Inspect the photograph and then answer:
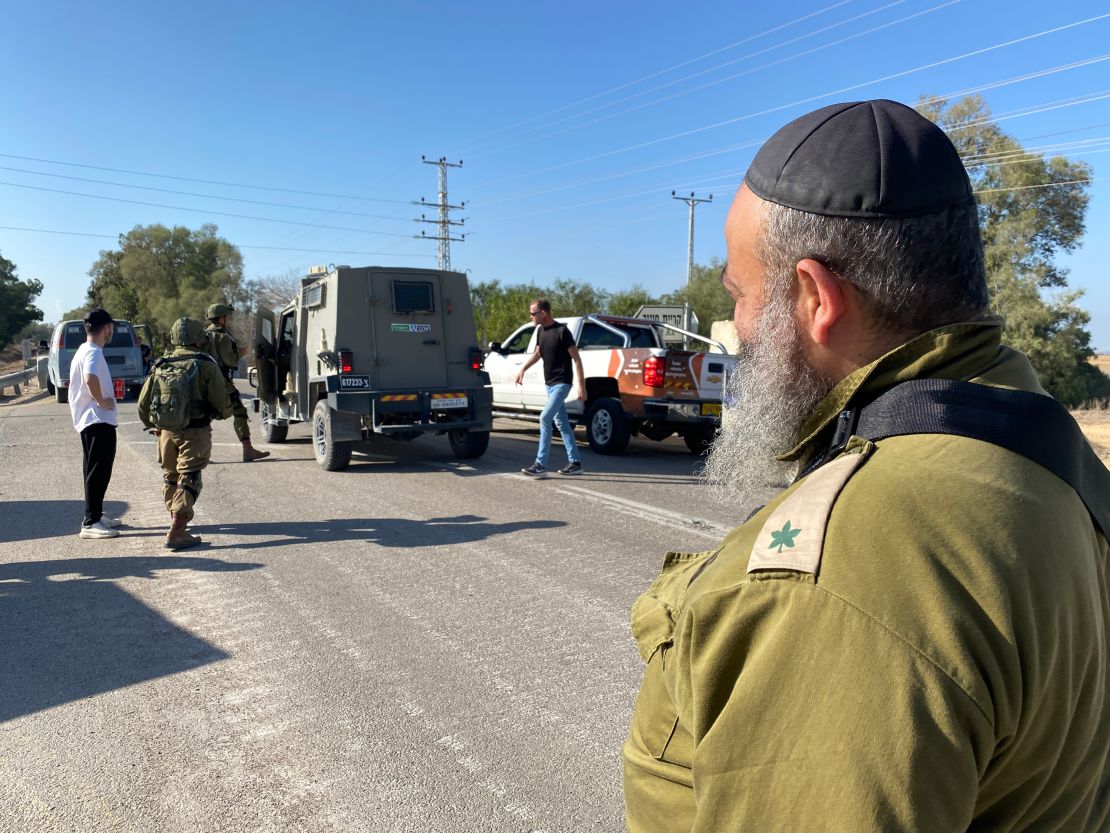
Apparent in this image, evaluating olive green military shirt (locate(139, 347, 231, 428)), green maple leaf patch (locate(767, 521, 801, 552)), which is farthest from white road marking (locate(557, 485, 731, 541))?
green maple leaf patch (locate(767, 521, 801, 552))

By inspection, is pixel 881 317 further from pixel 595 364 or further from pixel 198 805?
pixel 595 364

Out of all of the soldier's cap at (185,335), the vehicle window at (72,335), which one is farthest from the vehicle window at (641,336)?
the vehicle window at (72,335)

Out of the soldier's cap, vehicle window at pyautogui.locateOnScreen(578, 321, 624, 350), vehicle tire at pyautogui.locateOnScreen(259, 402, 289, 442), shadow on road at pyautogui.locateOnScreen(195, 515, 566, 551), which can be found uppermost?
vehicle window at pyautogui.locateOnScreen(578, 321, 624, 350)

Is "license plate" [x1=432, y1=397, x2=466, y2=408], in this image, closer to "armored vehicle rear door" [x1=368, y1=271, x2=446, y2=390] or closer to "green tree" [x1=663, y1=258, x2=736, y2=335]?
"armored vehicle rear door" [x1=368, y1=271, x2=446, y2=390]

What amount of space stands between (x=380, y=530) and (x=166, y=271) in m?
57.5

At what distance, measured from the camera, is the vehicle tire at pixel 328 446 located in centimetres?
938

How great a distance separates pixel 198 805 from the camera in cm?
265

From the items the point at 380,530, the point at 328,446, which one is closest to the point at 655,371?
the point at 328,446

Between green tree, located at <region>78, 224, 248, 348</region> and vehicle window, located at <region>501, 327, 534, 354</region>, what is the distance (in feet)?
153

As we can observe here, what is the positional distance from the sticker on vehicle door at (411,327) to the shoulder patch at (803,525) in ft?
30.8

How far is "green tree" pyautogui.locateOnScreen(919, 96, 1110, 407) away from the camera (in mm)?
27859

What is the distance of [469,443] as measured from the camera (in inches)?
407

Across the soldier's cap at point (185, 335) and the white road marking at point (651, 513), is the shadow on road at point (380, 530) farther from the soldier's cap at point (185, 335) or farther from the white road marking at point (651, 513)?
the soldier's cap at point (185, 335)

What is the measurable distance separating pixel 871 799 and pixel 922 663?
0.14 metres
